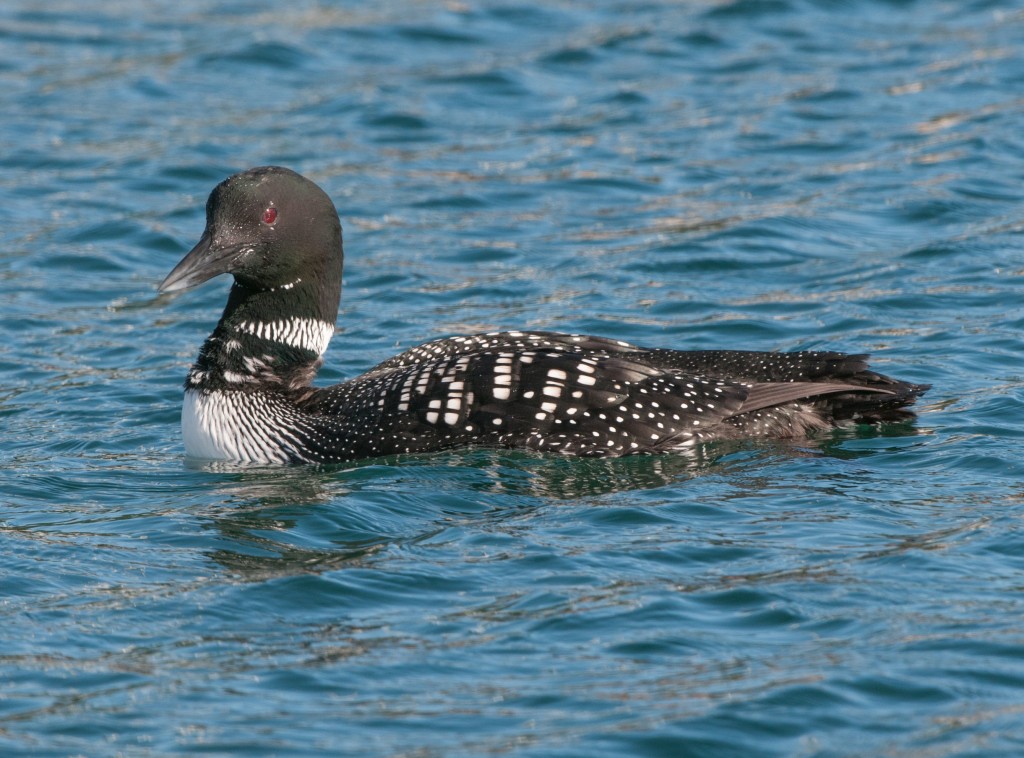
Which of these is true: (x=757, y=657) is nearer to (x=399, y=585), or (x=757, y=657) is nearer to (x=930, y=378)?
(x=399, y=585)

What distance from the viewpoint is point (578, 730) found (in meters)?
4.76

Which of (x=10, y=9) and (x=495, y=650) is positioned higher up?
(x=10, y=9)

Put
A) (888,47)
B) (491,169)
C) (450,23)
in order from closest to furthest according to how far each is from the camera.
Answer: (491,169)
(888,47)
(450,23)

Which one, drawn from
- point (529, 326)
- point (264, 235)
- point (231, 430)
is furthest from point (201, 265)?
point (529, 326)

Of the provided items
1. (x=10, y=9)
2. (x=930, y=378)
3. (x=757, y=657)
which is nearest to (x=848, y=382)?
(x=930, y=378)

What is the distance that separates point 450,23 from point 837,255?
6210mm

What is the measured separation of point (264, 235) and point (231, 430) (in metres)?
0.86

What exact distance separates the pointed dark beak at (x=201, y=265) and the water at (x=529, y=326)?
816mm

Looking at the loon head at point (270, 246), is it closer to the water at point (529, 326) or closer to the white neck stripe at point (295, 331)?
the white neck stripe at point (295, 331)

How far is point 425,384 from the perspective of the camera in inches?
278

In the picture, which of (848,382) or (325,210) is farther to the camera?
(325,210)

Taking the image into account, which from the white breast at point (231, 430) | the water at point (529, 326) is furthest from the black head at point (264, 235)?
the water at point (529, 326)

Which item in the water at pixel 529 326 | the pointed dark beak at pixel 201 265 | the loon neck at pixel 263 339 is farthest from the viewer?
the loon neck at pixel 263 339

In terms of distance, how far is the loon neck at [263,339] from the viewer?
24.7 feet
